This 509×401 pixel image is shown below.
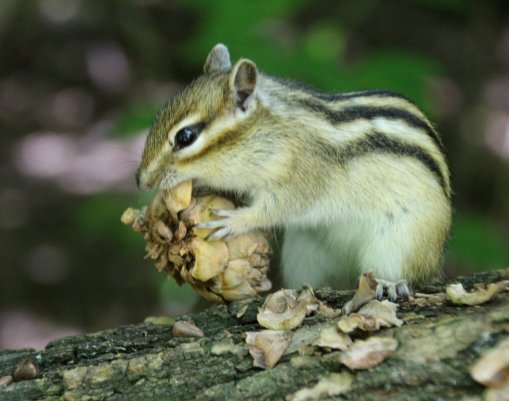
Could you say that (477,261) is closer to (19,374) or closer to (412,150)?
(412,150)

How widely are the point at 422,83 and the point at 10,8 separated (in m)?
3.59

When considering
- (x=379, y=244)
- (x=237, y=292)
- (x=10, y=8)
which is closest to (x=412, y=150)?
(x=379, y=244)

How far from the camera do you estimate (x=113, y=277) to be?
5801mm

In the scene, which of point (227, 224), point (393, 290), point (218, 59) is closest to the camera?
point (393, 290)

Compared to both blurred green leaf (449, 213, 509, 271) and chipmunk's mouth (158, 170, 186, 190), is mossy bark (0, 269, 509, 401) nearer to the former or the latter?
chipmunk's mouth (158, 170, 186, 190)

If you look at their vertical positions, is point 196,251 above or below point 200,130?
below

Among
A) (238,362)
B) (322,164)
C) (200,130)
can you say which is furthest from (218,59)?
(238,362)

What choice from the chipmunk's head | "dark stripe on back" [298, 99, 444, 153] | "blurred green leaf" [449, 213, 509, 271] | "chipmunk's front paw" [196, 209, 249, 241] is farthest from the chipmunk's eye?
"blurred green leaf" [449, 213, 509, 271]

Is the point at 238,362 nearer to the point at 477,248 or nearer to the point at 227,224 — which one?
the point at 227,224

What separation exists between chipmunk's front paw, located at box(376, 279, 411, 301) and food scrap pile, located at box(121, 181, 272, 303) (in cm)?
39

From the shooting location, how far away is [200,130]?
116 inches

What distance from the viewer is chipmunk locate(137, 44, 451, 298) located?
2.96 m

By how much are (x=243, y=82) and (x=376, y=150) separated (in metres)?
0.58

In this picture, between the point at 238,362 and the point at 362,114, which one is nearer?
the point at 238,362
